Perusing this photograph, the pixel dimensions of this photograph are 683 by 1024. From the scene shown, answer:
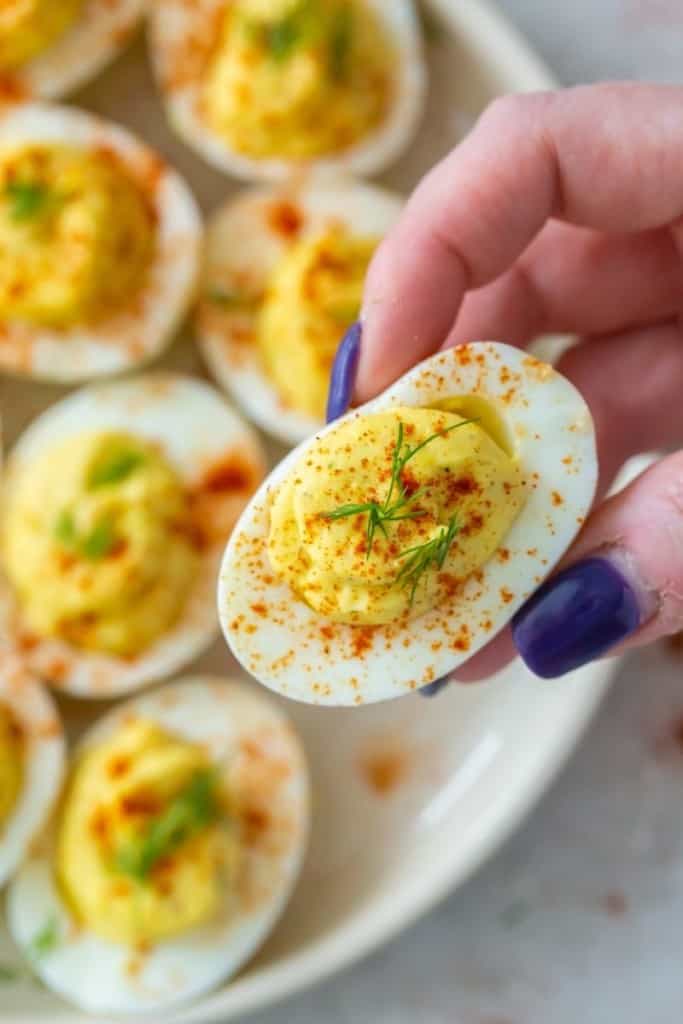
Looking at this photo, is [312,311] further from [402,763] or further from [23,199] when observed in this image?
[402,763]

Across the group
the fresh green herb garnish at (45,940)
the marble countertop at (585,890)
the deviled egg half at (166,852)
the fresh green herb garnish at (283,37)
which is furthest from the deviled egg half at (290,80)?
the fresh green herb garnish at (45,940)

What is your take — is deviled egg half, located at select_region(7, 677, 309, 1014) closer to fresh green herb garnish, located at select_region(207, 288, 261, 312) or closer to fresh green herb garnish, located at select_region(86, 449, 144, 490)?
fresh green herb garnish, located at select_region(86, 449, 144, 490)

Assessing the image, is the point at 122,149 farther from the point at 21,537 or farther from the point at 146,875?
the point at 146,875

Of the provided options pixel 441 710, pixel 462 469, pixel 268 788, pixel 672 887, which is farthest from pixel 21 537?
pixel 672 887

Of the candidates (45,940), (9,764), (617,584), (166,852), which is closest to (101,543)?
(9,764)

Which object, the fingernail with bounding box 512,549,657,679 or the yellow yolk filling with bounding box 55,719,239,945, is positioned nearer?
the fingernail with bounding box 512,549,657,679

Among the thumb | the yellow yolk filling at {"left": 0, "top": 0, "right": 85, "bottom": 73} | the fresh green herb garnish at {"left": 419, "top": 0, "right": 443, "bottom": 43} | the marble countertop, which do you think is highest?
the yellow yolk filling at {"left": 0, "top": 0, "right": 85, "bottom": 73}

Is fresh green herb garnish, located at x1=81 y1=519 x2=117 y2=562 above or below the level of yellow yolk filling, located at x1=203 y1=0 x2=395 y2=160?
below

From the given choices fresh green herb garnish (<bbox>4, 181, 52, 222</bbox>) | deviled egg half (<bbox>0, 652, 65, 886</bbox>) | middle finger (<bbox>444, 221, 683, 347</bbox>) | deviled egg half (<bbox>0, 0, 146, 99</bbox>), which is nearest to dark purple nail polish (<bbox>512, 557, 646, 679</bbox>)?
middle finger (<bbox>444, 221, 683, 347</bbox>)
